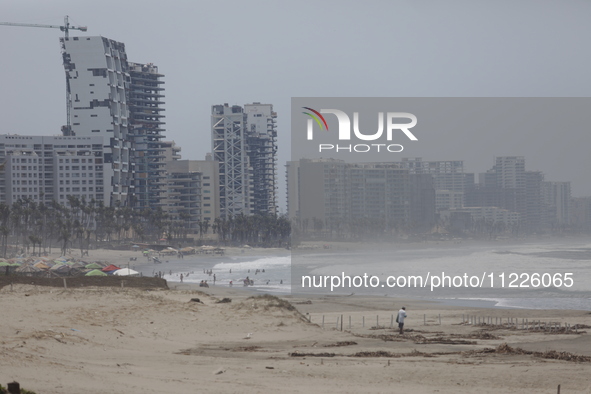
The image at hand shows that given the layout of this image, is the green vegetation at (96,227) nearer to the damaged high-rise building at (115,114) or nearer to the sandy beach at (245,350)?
the damaged high-rise building at (115,114)

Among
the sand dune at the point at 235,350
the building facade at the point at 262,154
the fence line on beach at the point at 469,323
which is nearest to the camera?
the sand dune at the point at 235,350

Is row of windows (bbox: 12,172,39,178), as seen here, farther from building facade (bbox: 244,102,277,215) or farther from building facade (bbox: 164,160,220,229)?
building facade (bbox: 244,102,277,215)

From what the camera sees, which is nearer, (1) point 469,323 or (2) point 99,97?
(1) point 469,323

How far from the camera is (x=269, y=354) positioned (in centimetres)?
1484

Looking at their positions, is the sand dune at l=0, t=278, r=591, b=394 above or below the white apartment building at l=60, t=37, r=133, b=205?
below

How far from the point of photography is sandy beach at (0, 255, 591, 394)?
1072cm

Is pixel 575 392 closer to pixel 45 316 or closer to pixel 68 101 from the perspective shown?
pixel 45 316

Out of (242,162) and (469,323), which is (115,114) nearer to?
(242,162)

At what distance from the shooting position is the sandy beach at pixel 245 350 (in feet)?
35.2

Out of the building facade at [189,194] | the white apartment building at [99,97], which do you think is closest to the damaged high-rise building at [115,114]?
the white apartment building at [99,97]

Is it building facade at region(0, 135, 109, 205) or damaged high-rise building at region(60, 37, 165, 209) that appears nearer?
building facade at region(0, 135, 109, 205)

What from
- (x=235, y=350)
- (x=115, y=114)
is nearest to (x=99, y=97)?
(x=115, y=114)

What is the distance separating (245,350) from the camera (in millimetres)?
15445

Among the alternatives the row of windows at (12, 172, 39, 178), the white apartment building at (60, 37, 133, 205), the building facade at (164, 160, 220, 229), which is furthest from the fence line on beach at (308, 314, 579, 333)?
the building facade at (164, 160, 220, 229)
